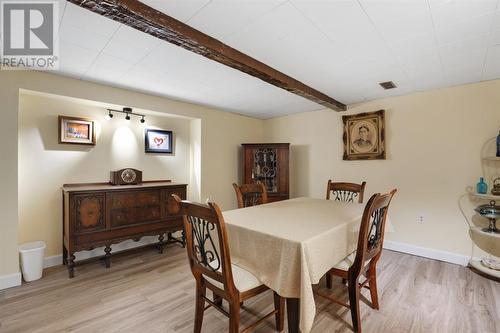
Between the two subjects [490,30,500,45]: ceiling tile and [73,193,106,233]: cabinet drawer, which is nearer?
[490,30,500,45]: ceiling tile

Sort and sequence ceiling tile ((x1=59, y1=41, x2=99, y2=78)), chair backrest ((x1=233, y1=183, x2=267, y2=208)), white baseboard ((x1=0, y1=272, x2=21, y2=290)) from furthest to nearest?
chair backrest ((x1=233, y1=183, x2=267, y2=208)) → white baseboard ((x1=0, y1=272, x2=21, y2=290)) → ceiling tile ((x1=59, y1=41, x2=99, y2=78))

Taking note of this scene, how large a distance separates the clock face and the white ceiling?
116 centimetres

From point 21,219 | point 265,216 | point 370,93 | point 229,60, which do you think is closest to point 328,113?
point 370,93

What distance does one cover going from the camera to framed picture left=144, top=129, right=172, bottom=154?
3.66 m

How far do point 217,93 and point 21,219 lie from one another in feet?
9.36

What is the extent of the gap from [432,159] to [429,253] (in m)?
1.28

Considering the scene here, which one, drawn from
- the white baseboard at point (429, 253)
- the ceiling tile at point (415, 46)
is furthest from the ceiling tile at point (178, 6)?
the white baseboard at point (429, 253)

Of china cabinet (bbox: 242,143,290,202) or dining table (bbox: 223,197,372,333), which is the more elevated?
china cabinet (bbox: 242,143,290,202)

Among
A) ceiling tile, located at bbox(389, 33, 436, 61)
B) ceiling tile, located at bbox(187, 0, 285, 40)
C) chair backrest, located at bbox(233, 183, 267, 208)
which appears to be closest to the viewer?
ceiling tile, located at bbox(187, 0, 285, 40)

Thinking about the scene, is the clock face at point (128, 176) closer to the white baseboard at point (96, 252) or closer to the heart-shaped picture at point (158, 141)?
the heart-shaped picture at point (158, 141)

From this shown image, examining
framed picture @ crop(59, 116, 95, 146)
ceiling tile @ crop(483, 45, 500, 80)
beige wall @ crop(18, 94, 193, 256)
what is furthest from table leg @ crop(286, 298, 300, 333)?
framed picture @ crop(59, 116, 95, 146)

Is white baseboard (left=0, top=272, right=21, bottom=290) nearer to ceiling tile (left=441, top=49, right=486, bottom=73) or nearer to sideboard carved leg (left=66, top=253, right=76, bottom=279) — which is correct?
sideboard carved leg (left=66, top=253, right=76, bottom=279)

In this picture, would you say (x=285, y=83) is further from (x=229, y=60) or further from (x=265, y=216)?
(x=265, y=216)

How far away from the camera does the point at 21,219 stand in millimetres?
2727
